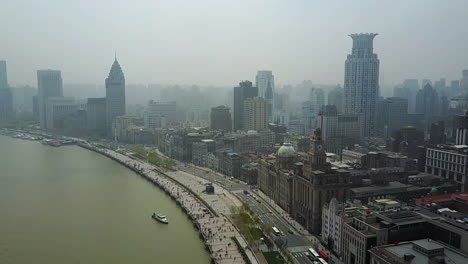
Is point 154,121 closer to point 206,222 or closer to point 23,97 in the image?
point 206,222

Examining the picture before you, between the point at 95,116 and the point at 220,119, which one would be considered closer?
the point at 220,119

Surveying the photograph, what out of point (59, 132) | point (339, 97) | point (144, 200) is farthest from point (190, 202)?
point (339, 97)

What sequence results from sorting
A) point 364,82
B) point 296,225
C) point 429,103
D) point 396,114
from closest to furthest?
point 296,225 < point 364,82 < point 396,114 < point 429,103

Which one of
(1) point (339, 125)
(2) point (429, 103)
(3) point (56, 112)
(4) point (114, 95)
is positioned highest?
(4) point (114, 95)

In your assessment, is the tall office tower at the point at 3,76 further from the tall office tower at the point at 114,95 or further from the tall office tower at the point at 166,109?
the tall office tower at the point at 114,95

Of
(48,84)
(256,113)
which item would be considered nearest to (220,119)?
(256,113)

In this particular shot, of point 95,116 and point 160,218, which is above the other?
point 95,116

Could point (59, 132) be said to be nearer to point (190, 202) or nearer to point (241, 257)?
point (190, 202)

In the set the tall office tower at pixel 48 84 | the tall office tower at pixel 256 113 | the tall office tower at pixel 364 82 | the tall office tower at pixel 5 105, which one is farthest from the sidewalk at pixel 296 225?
the tall office tower at pixel 5 105
